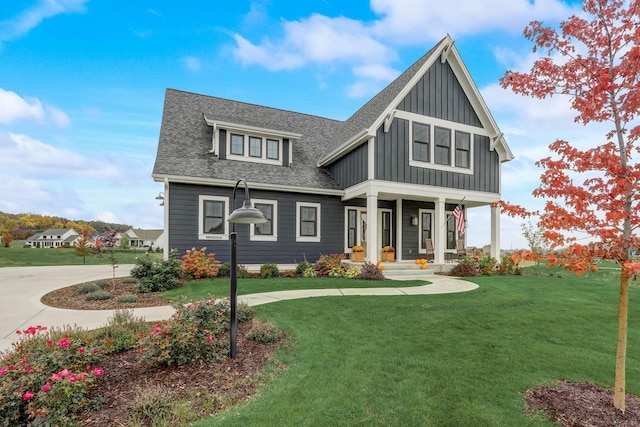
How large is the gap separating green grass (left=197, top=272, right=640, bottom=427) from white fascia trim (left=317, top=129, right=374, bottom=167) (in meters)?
6.88

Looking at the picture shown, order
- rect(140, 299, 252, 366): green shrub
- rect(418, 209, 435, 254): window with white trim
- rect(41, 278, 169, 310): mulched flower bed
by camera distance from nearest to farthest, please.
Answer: rect(140, 299, 252, 366): green shrub
rect(41, 278, 169, 310): mulched flower bed
rect(418, 209, 435, 254): window with white trim

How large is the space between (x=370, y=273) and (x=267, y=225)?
15.8 ft

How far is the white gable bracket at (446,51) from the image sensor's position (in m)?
12.6

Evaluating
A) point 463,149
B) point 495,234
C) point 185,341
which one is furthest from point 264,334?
point 495,234

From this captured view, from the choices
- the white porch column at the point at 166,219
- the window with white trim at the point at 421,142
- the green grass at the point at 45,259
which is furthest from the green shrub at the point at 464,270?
the green grass at the point at 45,259

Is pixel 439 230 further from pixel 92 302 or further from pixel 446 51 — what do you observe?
pixel 92 302

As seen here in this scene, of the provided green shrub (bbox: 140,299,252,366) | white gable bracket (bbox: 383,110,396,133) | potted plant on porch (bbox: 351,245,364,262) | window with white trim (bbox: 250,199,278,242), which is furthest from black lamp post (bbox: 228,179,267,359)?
white gable bracket (bbox: 383,110,396,133)

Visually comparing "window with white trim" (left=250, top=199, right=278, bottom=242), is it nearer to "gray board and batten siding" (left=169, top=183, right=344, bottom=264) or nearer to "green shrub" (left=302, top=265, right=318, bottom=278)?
"gray board and batten siding" (left=169, top=183, right=344, bottom=264)

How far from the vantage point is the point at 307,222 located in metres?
13.4

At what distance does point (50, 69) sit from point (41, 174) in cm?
1298

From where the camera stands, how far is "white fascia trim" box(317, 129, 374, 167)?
38.3ft

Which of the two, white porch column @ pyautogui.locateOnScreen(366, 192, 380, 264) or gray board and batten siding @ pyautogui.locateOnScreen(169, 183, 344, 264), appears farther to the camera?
white porch column @ pyautogui.locateOnScreen(366, 192, 380, 264)

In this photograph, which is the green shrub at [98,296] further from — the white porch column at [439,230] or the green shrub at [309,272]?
the white porch column at [439,230]

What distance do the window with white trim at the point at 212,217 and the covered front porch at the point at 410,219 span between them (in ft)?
17.7
